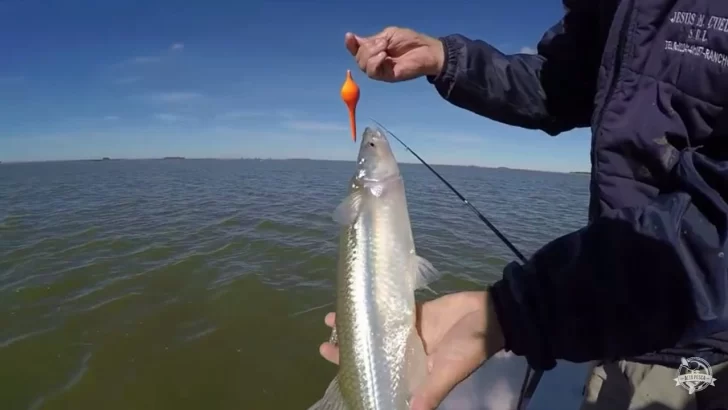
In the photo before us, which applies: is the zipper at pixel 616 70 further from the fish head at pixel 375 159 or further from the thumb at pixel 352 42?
the thumb at pixel 352 42

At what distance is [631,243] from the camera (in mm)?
Answer: 1458

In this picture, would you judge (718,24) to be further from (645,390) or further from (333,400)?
(333,400)

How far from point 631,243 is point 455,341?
803 millimetres

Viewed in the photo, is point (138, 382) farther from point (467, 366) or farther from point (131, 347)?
point (467, 366)

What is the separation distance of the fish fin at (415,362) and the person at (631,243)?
7 centimetres

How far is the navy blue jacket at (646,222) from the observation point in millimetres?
1409

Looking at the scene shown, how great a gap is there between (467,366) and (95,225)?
15.2m

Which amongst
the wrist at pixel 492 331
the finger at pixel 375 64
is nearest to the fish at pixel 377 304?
the wrist at pixel 492 331

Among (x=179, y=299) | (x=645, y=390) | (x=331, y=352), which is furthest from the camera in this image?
(x=179, y=299)

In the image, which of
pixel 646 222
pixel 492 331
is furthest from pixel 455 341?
pixel 646 222

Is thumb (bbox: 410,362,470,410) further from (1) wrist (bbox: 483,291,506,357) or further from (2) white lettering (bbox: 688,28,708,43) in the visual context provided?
(2) white lettering (bbox: 688,28,708,43)

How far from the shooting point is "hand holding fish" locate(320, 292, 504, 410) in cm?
170

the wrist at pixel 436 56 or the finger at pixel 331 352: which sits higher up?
the wrist at pixel 436 56

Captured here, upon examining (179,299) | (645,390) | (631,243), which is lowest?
(179,299)
